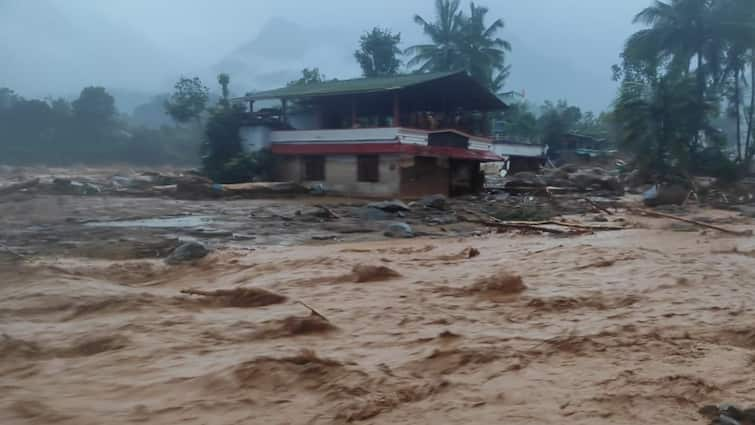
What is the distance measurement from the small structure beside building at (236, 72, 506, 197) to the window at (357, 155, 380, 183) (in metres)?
0.04

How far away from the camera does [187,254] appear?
8.89 meters

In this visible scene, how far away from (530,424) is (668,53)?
1261 inches

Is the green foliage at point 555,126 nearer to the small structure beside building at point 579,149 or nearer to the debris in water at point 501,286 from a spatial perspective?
the small structure beside building at point 579,149

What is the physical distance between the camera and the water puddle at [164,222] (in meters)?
12.5

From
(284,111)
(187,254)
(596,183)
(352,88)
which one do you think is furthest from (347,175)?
(187,254)

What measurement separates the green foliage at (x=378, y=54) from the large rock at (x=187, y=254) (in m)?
30.7

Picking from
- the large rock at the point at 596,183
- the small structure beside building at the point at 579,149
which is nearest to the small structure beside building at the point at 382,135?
the large rock at the point at 596,183

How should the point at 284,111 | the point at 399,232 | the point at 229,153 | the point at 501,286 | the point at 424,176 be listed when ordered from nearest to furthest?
the point at 501,286 < the point at 399,232 < the point at 424,176 < the point at 229,153 < the point at 284,111

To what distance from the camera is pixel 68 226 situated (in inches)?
475

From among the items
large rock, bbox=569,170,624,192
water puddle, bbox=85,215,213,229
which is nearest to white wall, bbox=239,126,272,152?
water puddle, bbox=85,215,213,229

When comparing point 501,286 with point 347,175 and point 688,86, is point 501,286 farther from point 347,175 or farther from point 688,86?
point 688,86

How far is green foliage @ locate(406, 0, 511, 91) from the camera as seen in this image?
40.8 metres

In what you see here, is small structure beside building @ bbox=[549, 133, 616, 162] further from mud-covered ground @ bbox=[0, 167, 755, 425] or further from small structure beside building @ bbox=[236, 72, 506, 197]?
mud-covered ground @ bbox=[0, 167, 755, 425]

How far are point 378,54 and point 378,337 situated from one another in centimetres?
3525
